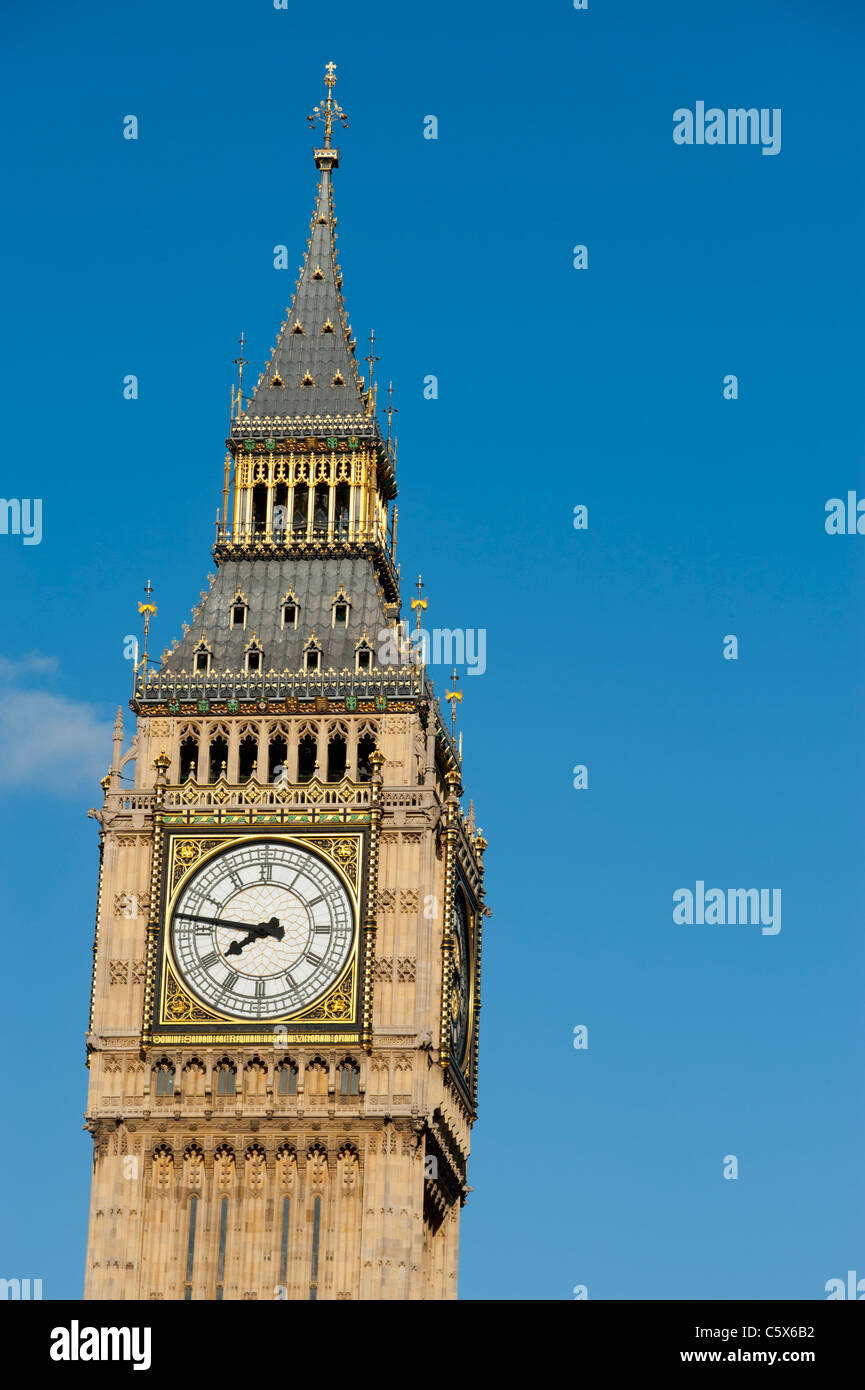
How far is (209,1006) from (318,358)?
18474 mm

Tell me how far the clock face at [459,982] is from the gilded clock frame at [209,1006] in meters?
2.81

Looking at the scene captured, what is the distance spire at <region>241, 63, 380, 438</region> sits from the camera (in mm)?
86625

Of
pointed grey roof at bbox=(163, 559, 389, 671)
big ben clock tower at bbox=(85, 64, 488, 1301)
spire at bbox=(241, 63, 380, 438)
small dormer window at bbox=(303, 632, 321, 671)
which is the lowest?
big ben clock tower at bbox=(85, 64, 488, 1301)

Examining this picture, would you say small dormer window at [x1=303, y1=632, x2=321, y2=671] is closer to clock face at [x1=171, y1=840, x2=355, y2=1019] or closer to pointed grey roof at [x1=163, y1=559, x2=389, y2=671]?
pointed grey roof at [x1=163, y1=559, x2=389, y2=671]

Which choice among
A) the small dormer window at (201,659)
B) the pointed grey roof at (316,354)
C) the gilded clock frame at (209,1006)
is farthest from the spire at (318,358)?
the gilded clock frame at (209,1006)

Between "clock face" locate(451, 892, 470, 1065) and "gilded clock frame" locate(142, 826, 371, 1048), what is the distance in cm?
281

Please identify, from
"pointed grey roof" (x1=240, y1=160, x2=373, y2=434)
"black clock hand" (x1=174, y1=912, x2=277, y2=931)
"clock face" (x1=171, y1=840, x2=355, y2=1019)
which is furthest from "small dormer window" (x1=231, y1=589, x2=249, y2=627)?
"black clock hand" (x1=174, y1=912, x2=277, y2=931)

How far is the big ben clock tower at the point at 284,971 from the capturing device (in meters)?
77.2

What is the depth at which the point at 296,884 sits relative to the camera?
78.9 metres

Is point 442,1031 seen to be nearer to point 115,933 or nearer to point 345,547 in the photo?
point 115,933

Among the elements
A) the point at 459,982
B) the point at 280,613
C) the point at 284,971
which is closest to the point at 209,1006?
the point at 284,971
